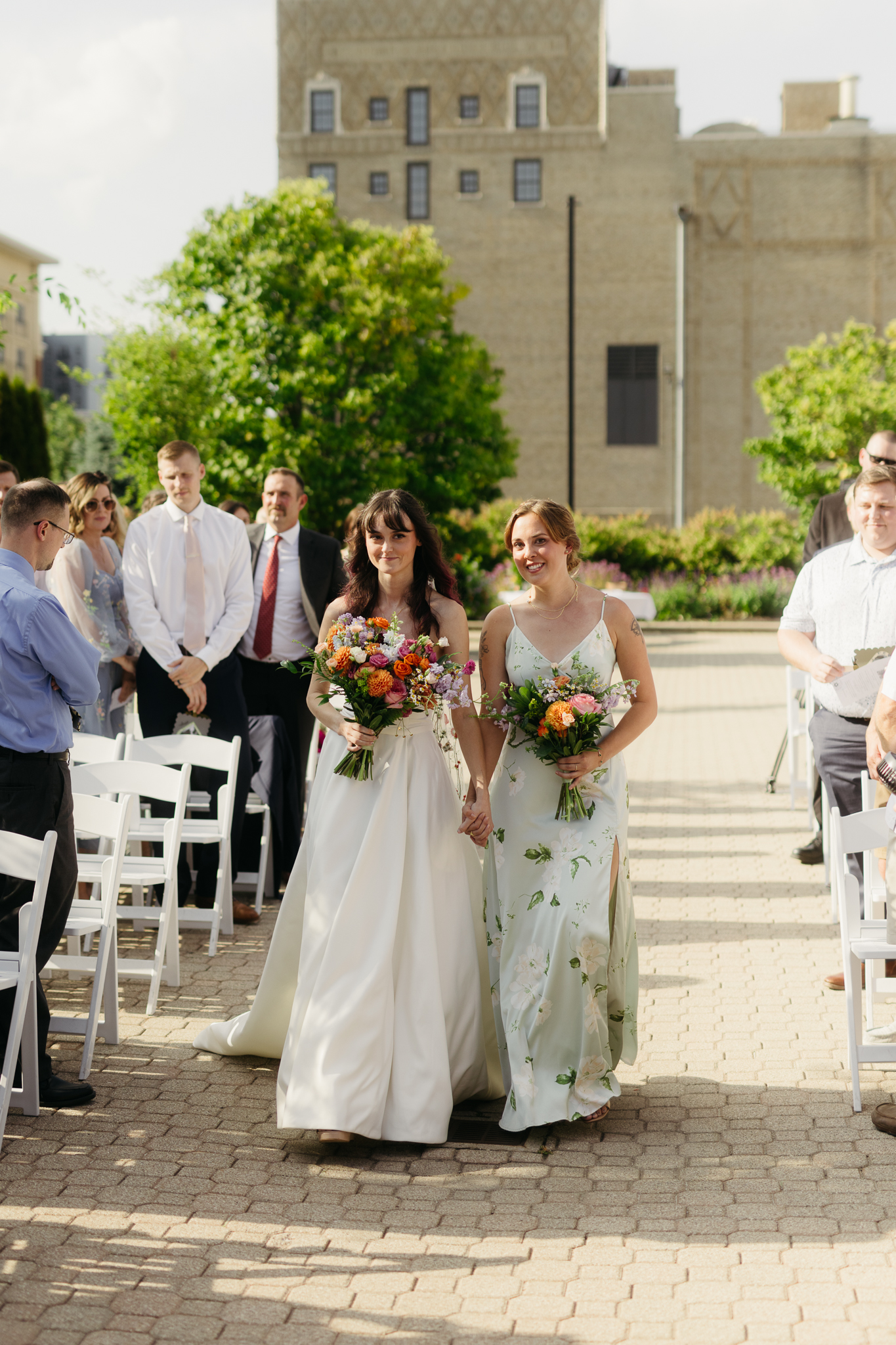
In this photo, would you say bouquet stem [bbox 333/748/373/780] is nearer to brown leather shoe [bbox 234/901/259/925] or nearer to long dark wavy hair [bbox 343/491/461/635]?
long dark wavy hair [bbox 343/491/461/635]

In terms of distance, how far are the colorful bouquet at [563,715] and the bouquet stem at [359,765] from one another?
1.71ft

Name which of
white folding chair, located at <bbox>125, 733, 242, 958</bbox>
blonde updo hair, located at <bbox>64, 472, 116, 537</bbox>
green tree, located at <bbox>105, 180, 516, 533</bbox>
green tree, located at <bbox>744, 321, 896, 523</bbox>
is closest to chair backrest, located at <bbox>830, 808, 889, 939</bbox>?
white folding chair, located at <bbox>125, 733, 242, 958</bbox>

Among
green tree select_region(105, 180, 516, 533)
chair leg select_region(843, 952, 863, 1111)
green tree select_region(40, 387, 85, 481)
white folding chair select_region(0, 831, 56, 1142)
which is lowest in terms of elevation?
chair leg select_region(843, 952, 863, 1111)

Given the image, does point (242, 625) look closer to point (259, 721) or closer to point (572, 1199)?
point (259, 721)

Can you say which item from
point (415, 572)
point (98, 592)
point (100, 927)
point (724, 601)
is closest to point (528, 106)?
point (724, 601)

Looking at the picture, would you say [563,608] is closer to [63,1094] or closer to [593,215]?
[63,1094]

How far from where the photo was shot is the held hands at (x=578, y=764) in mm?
5117

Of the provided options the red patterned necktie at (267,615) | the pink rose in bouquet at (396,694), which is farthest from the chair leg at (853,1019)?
the red patterned necktie at (267,615)

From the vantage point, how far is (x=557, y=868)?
518 cm

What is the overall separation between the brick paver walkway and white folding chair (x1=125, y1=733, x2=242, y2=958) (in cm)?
67

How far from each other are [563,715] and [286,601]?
176 inches

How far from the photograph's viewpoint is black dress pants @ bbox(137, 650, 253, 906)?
8500mm

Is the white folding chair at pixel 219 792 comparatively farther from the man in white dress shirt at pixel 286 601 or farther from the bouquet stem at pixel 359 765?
the bouquet stem at pixel 359 765

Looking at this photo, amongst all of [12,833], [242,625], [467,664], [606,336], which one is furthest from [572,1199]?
[606,336]
